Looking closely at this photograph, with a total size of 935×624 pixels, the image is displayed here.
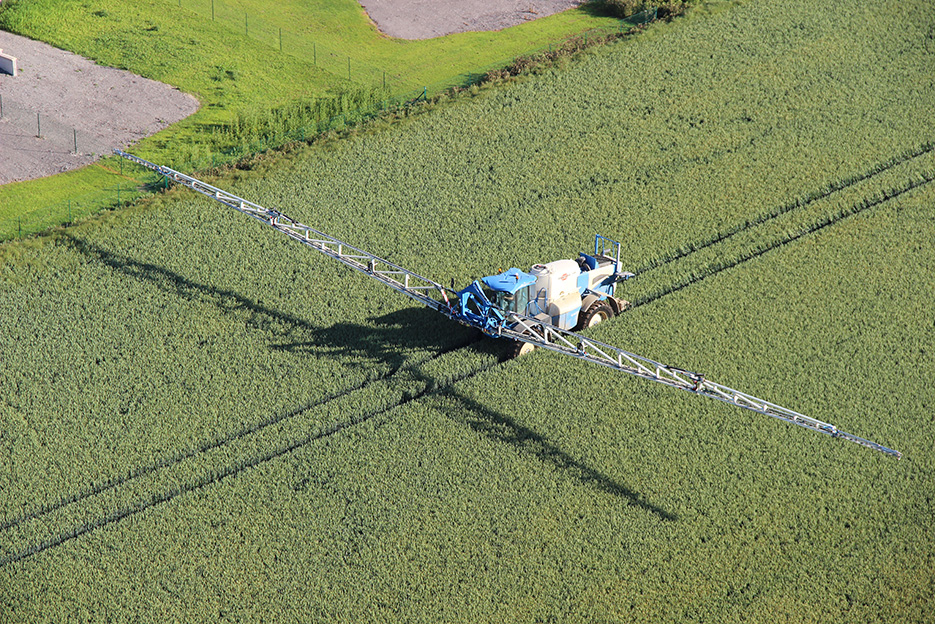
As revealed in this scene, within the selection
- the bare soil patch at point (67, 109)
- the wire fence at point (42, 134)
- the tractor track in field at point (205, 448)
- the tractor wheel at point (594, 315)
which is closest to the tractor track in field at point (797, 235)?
the tractor wheel at point (594, 315)

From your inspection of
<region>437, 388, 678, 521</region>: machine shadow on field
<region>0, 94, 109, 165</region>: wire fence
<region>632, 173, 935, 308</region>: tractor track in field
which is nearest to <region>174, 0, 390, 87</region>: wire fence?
<region>0, 94, 109, 165</region>: wire fence

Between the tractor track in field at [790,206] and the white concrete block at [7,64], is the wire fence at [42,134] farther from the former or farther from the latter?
the tractor track in field at [790,206]

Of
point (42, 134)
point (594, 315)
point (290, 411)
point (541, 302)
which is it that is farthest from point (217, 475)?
point (42, 134)

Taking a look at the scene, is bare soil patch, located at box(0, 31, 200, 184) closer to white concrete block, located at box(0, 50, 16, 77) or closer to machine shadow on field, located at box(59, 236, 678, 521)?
white concrete block, located at box(0, 50, 16, 77)

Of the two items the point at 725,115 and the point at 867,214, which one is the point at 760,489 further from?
the point at 725,115

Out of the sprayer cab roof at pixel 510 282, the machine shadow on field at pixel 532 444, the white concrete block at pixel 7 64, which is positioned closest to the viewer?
the machine shadow on field at pixel 532 444

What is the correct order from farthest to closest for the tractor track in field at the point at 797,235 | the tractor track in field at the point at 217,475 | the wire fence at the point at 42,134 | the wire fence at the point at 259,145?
the wire fence at the point at 42,134
the wire fence at the point at 259,145
the tractor track in field at the point at 797,235
the tractor track in field at the point at 217,475
